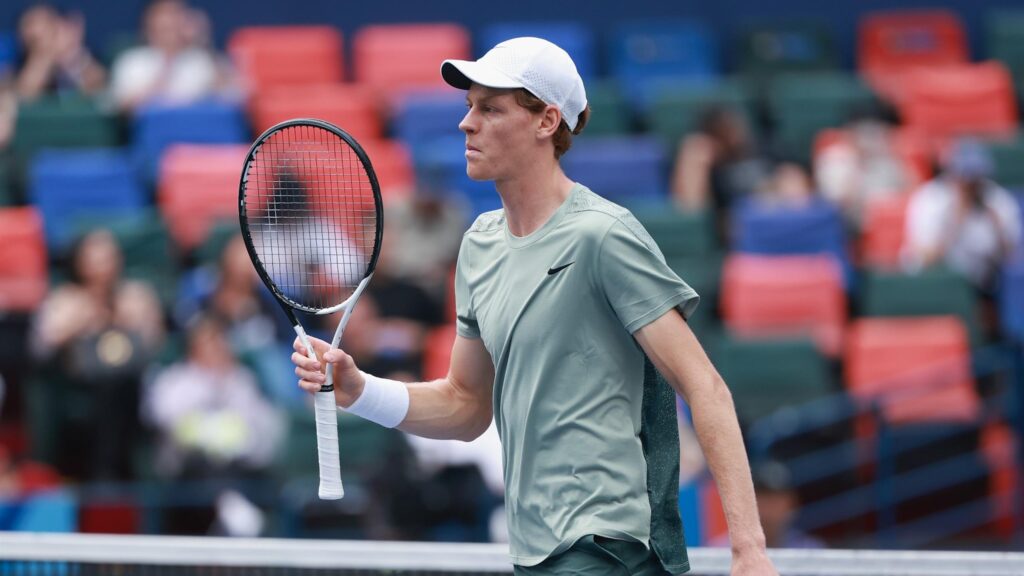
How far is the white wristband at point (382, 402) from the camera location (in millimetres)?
2986

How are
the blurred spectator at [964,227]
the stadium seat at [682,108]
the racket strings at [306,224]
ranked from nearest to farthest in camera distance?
the racket strings at [306,224]
the blurred spectator at [964,227]
the stadium seat at [682,108]

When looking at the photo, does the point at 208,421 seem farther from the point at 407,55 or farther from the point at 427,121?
the point at 407,55

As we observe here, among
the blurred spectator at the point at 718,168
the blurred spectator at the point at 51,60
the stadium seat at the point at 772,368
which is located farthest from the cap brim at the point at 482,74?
the blurred spectator at the point at 51,60

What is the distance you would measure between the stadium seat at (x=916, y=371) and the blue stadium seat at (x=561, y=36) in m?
3.79

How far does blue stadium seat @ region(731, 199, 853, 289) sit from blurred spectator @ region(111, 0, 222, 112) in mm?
3798

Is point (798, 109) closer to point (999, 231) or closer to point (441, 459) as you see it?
point (999, 231)

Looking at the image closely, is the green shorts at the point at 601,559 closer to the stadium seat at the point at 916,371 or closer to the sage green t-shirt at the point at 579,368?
the sage green t-shirt at the point at 579,368

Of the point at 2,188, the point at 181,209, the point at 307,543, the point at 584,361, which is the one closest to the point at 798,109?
the point at 181,209

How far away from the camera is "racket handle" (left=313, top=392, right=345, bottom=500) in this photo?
2.87 metres

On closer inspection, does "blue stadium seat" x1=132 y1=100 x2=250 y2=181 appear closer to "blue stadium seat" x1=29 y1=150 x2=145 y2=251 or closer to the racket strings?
"blue stadium seat" x1=29 y1=150 x2=145 y2=251

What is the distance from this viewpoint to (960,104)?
10.2 metres

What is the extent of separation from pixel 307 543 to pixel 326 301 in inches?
139

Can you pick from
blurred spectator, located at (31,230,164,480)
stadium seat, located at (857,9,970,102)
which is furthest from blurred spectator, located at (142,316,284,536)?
stadium seat, located at (857,9,970,102)

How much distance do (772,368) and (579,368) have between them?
4803 mm
